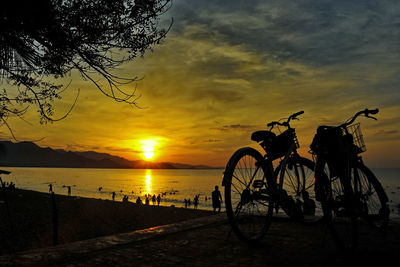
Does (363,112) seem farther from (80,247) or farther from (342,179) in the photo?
(80,247)

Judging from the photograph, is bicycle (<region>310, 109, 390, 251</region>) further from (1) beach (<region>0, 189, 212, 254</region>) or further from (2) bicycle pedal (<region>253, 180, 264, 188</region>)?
(1) beach (<region>0, 189, 212, 254</region>)

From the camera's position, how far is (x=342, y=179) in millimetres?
3604

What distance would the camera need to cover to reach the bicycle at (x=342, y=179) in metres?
3.55

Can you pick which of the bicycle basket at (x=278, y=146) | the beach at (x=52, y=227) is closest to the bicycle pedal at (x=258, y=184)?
the bicycle basket at (x=278, y=146)

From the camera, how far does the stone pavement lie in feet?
9.73

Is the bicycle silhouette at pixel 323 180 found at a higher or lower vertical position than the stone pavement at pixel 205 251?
higher

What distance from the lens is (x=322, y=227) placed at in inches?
193

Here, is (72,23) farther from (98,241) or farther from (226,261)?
(226,261)

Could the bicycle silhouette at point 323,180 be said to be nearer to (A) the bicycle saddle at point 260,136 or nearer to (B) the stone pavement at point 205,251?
(A) the bicycle saddle at point 260,136

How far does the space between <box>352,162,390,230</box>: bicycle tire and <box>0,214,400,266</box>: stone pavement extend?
1.06ft

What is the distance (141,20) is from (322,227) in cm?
584

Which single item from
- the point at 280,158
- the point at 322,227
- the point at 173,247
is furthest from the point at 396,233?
the point at 173,247

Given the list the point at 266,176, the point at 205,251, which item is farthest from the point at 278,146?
the point at 205,251

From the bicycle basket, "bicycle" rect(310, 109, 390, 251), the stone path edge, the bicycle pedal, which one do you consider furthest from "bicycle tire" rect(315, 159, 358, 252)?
the stone path edge
